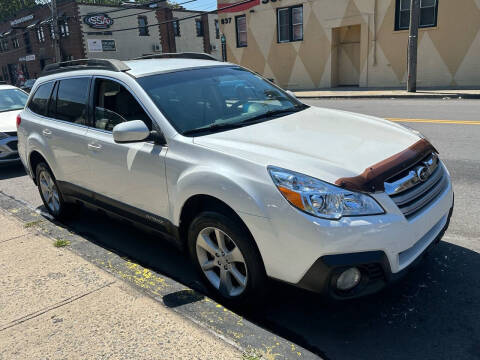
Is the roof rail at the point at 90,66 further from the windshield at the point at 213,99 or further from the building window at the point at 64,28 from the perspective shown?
the building window at the point at 64,28

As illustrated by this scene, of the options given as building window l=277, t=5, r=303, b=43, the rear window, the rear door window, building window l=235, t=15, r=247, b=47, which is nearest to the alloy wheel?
the rear door window

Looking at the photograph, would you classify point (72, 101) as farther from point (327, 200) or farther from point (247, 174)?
point (327, 200)

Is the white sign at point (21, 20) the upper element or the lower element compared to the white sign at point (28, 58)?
upper

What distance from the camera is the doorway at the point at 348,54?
20734 mm

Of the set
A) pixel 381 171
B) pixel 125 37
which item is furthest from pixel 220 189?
pixel 125 37

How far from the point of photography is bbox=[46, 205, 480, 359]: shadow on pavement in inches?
103

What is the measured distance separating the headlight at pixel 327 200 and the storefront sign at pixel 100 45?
38.7 meters

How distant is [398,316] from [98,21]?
128ft

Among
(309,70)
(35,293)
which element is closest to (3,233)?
(35,293)

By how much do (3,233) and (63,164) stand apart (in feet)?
3.46

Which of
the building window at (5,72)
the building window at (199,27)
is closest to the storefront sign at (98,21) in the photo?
the building window at (199,27)

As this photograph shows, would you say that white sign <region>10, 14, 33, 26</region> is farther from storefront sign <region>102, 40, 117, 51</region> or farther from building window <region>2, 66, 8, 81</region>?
storefront sign <region>102, 40, 117, 51</region>

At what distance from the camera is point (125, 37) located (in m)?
38.9

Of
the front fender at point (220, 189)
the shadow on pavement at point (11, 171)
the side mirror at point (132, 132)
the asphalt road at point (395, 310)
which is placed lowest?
the shadow on pavement at point (11, 171)
